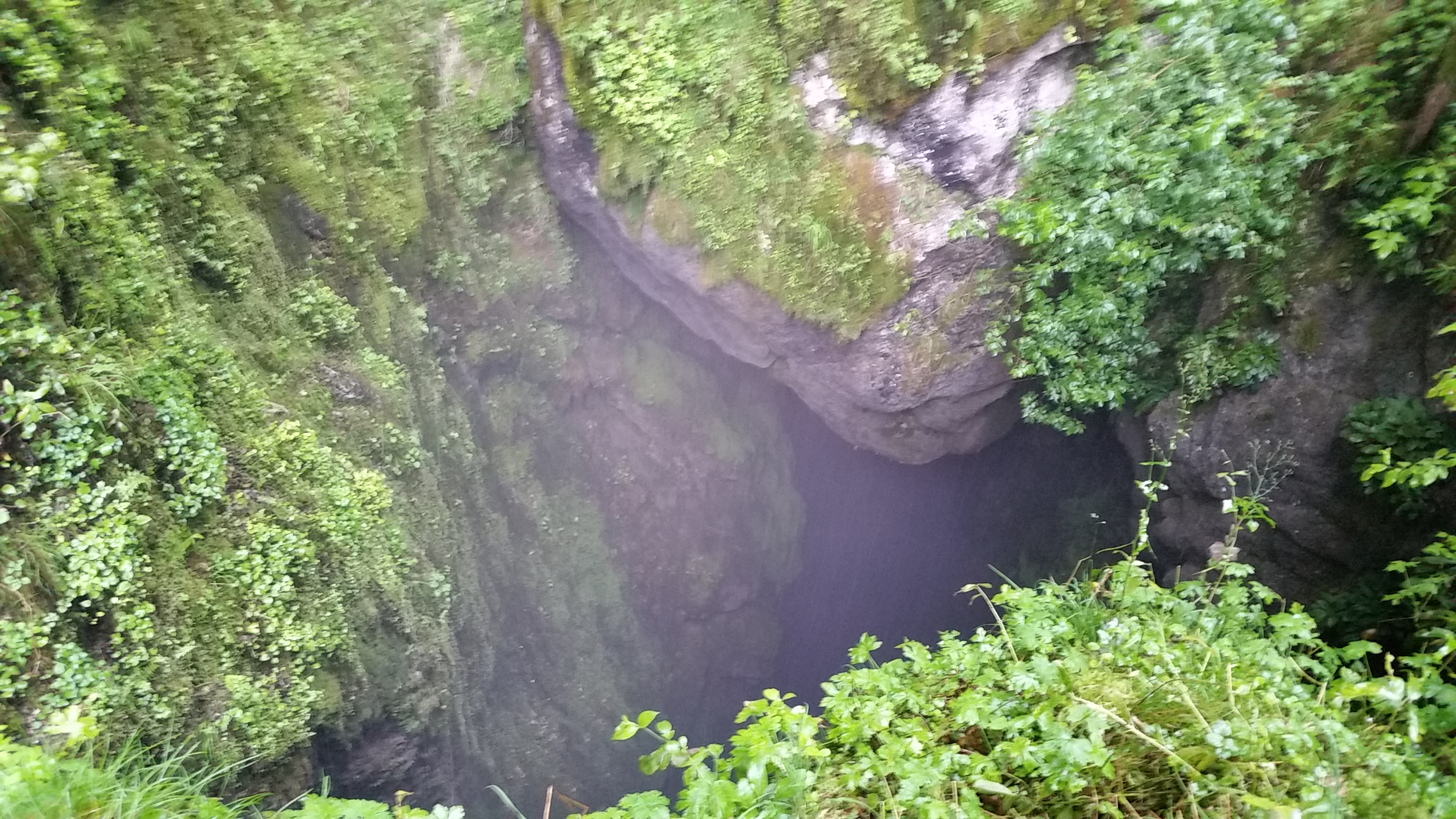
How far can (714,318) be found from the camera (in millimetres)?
6340

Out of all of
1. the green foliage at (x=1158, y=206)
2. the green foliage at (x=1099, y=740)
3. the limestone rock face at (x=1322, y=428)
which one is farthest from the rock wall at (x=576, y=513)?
the limestone rock face at (x=1322, y=428)

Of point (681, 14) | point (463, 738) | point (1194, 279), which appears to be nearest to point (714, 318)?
point (681, 14)

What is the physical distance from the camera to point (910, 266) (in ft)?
16.6

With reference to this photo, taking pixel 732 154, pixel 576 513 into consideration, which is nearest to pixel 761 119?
pixel 732 154

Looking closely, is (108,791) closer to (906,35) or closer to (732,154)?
(732,154)

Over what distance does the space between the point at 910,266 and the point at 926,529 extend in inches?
158

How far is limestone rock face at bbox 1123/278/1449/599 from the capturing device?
3613mm

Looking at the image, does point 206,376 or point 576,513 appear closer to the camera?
point 206,376

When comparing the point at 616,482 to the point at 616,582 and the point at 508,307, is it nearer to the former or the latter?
the point at 616,582

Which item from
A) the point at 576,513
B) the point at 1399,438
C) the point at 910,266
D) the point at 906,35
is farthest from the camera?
the point at 576,513

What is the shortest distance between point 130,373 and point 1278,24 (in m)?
5.89

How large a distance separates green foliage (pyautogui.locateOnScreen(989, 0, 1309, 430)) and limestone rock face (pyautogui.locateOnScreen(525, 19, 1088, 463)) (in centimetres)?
32

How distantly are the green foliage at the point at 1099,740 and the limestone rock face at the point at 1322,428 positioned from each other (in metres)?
2.10

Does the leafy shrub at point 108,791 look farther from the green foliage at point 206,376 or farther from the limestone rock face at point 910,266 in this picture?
the limestone rock face at point 910,266
